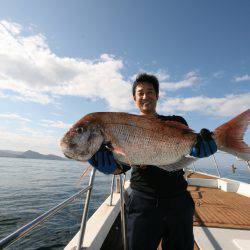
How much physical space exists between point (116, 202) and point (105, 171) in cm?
405

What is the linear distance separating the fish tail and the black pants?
2.59 feet

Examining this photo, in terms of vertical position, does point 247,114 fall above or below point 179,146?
above

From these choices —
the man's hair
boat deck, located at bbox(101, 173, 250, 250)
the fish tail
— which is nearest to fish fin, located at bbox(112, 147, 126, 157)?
the fish tail

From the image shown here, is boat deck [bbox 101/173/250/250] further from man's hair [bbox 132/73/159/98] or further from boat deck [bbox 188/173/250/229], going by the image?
man's hair [bbox 132/73/159/98]

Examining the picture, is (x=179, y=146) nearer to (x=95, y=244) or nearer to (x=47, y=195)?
(x=95, y=244)

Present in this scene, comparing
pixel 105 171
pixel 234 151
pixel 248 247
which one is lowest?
pixel 248 247

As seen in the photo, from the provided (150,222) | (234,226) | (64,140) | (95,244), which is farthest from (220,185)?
(64,140)

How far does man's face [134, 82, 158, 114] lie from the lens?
351 centimetres

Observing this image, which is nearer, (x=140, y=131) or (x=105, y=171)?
(x=140, y=131)

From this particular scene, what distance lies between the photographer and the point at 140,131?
274cm

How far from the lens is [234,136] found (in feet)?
8.71

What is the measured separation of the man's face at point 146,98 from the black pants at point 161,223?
46.4 inches

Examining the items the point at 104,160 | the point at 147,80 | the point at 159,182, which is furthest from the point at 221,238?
the point at 104,160

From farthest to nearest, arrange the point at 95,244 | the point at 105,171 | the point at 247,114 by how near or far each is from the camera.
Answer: the point at 95,244 < the point at 105,171 < the point at 247,114
